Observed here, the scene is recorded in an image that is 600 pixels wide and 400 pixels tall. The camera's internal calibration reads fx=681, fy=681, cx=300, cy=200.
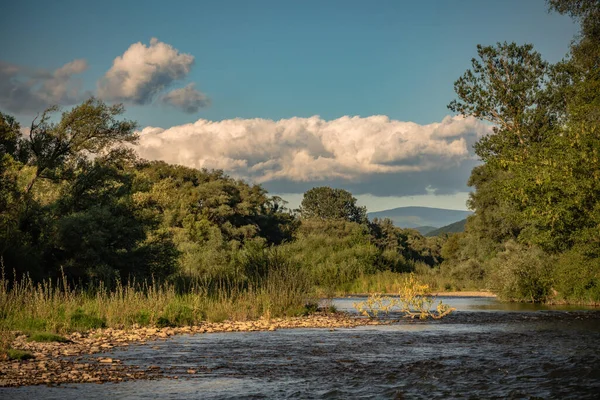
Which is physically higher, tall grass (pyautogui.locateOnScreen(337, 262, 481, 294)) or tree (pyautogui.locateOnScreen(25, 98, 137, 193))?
tree (pyautogui.locateOnScreen(25, 98, 137, 193))

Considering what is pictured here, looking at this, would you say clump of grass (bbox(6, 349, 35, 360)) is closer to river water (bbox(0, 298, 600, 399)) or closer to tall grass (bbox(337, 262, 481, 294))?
river water (bbox(0, 298, 600, 399))

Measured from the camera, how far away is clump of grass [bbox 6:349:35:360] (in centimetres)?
1296

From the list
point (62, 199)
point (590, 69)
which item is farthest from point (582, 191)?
point (62, 199)

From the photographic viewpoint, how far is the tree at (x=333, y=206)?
118188 millimetres

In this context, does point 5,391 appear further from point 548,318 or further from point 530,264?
point 530,264

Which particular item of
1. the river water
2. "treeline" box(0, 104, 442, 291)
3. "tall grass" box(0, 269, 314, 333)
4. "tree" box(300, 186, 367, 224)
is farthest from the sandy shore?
"tree" box(300, 186, 367, 224)

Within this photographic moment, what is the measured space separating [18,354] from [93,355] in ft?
5.09

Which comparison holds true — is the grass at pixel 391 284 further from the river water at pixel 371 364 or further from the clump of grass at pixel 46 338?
the clump of grass at pixel 46 338

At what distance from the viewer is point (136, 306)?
21.4 metres

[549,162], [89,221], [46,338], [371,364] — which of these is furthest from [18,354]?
[549,162]

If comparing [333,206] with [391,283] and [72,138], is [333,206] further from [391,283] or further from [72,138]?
[72,138]

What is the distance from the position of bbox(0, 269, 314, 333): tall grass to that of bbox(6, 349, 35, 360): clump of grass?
343cm

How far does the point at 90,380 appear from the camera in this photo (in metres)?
11.0

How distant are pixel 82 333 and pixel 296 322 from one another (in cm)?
728
